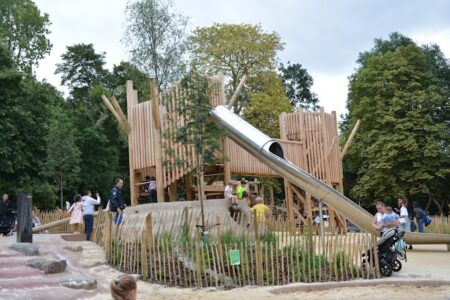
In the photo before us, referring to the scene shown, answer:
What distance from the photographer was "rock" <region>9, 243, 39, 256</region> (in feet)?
35.9

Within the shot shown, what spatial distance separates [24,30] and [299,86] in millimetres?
22962

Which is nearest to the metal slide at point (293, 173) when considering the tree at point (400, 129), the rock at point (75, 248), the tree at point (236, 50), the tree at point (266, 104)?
the rock at point (75, 248)

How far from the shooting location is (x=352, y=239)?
10.7m

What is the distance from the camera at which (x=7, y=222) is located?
16.6 meters

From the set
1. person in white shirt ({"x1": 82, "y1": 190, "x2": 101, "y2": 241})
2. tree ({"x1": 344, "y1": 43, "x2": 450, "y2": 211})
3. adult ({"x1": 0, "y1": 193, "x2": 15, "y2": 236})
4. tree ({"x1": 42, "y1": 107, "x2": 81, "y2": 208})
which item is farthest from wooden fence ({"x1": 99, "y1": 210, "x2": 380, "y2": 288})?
tree ({"x1": 344, "y1": 43, "x2": 450, "y2": 211})

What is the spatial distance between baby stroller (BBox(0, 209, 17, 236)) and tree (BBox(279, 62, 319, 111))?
32.9 meters

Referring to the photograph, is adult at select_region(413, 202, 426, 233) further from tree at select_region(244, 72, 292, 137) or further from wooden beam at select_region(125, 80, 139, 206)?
tree at select_region(244, 72, 292, 137)

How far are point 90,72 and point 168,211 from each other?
29498mm

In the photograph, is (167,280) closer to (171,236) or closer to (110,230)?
(171,236)

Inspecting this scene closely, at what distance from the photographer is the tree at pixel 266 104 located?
102 feet

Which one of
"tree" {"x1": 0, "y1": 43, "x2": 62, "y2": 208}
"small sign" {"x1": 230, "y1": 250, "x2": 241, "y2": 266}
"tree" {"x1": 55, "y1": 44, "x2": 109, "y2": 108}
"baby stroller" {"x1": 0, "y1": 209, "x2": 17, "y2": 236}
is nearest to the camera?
"small sign" {"x1": 230, "y1": 250, "x2": 241, "y2": 266}

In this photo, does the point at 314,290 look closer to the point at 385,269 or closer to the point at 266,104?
the point at 385,269

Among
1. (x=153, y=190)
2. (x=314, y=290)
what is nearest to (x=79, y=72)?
(x=153, y=190)

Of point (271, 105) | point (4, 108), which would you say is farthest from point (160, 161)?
point (271, 105)
